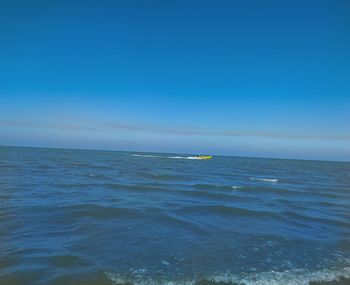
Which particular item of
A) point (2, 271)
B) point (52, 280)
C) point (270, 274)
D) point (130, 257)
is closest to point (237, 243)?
point (270, 274)

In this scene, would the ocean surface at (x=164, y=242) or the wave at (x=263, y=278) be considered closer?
the wave at (x=263, y=278)

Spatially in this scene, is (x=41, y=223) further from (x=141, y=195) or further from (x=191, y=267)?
(x=141, y=195)

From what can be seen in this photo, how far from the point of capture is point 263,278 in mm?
7480

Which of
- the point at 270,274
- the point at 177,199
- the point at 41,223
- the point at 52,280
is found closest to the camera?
the point at 52,280

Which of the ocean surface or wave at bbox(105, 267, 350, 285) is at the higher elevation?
the ocean surface

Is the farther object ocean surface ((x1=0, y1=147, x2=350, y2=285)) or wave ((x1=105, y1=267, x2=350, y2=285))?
ocean surface ((x1=0, y1=147, x2=350, y2=285))

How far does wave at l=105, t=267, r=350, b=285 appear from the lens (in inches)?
275

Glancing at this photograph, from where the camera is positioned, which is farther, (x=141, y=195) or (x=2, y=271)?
(x=141, y=195)

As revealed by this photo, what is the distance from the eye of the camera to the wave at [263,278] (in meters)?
6.97

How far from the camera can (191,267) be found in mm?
7898

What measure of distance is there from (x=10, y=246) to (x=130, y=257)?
3423 mm

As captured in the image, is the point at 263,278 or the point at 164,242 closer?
the point at 263,278

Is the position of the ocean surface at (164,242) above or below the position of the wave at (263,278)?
above

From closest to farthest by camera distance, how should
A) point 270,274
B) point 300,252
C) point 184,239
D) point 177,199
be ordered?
point 270,274, point 300,252, point 184,239, point 177,199
